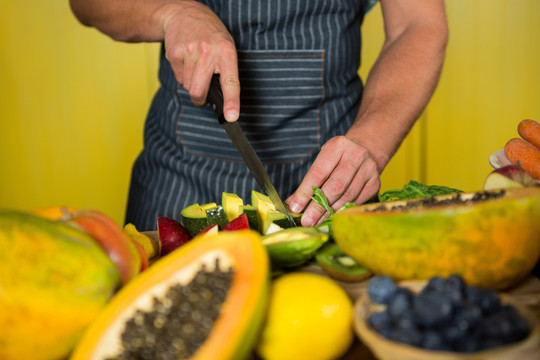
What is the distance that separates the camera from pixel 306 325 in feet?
1.74

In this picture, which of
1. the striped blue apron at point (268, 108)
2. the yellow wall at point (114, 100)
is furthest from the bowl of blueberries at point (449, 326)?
the yellow wall at point (114, 100)

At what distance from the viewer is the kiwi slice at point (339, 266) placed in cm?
66

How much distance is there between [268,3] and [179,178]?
1.45 ft

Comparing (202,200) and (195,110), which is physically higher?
(195,110)

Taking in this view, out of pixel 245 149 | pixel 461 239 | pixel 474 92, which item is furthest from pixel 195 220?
pixel 474 92

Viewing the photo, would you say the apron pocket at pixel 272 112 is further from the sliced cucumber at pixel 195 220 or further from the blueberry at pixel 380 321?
the blueberry at pixel 380 321

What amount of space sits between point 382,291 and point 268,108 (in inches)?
31.7

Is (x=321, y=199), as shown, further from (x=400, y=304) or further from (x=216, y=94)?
(x=400, y=304)

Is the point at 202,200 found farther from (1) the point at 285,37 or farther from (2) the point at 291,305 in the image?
(2) the point at 291,305

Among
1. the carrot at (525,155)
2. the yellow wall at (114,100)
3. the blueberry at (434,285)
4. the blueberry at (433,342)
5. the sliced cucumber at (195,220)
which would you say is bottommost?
the yellow wall at (114,100)

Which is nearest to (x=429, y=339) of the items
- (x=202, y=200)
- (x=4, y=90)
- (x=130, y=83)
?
(x=202, y=200)

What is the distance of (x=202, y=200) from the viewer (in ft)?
4.27

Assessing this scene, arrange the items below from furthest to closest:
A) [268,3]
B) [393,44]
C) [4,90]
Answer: [4,90], [393,44], [268,3]

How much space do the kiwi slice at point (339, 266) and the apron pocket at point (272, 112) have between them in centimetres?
58
